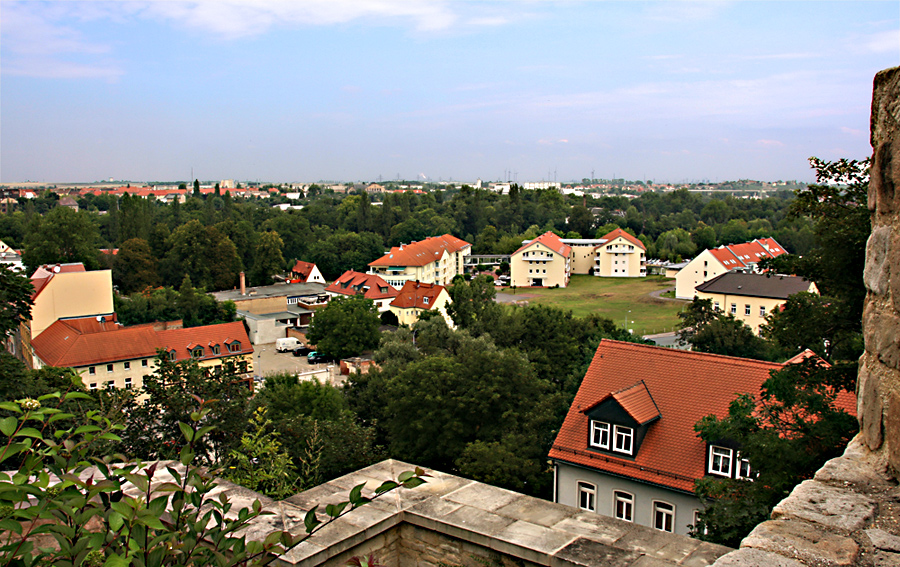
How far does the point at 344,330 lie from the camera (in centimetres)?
3606

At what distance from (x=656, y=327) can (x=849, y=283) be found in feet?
116

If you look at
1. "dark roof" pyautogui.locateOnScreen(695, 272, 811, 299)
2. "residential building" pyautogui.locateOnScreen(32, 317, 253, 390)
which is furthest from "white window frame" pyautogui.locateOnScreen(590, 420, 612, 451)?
"dark roof" pyautogui.locateOnScreen(695, 272, 811, 299)

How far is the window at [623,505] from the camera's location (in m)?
11.5

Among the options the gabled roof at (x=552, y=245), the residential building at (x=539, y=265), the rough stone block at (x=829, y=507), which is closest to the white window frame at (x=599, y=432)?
the rough stone block at (x=829, y=507)

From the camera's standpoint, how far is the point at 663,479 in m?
11.1

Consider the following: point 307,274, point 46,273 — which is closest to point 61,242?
point 46,273

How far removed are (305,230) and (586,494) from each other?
218ft

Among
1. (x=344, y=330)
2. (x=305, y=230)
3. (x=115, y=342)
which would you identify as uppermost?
(x=305, y=230)

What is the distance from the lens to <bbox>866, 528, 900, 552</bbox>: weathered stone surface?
2.21 m

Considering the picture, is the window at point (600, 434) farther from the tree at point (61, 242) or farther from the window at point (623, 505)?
the tree at point (61, 242)

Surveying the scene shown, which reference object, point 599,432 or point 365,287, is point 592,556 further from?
point 365,287

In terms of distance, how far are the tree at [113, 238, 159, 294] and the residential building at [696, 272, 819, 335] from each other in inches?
1695

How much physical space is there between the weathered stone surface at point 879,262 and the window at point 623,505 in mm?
9764

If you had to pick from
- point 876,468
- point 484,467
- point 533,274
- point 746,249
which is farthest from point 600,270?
point 876,468
